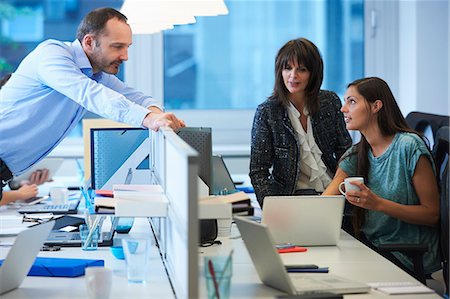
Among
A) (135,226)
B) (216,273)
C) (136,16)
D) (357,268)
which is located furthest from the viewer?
(136,16)

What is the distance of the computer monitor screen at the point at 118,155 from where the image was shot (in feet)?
11.8

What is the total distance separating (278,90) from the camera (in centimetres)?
364

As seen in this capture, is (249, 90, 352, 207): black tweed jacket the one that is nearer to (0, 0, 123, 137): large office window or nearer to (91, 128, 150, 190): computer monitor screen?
(91, 128, 150, 190): computer monitor screen

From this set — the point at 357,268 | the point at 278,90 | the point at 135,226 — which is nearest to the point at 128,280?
the point at 357,268

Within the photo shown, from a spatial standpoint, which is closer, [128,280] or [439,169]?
[128,280]

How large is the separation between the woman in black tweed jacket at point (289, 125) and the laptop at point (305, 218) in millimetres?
781

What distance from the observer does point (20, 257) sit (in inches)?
86.2

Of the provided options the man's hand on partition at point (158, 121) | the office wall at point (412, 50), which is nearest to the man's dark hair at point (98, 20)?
the man's hand on partition at point (158, 121)

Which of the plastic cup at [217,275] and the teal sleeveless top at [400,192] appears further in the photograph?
Result: the teal sleeveless top at [400,192]

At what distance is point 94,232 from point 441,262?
1.28 metres

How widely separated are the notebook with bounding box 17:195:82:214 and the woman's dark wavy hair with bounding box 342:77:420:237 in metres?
1.25

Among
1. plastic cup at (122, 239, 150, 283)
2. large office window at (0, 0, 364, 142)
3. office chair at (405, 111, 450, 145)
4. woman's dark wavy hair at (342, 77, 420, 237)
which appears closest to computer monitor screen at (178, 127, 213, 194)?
woman's dark wavy hair at (342, 77, 420, 237)

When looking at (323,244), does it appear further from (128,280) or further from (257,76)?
(257,76)

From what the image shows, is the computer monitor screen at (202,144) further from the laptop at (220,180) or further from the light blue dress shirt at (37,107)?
the light blue dress shirt at (37,107)
